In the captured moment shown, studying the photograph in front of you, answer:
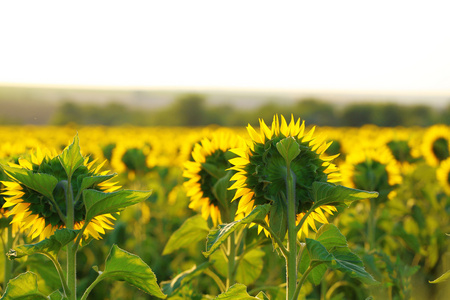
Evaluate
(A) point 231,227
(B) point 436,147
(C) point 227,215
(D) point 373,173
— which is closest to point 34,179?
(A) point 231,227

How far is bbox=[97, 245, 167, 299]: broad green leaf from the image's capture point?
1554 millimetres

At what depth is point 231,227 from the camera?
129 cm

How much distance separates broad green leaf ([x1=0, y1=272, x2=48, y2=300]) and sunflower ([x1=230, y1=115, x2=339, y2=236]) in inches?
26.5

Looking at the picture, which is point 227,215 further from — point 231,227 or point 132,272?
point 231,227

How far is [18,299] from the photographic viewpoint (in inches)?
58.4

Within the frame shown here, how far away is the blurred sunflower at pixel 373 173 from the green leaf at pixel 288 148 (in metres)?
2.39

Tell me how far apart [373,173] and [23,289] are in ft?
9.04

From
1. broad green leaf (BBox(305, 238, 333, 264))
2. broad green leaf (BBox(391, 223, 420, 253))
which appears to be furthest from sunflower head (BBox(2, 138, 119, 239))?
broad green leaf (BBox(391, 223, 420, 253))

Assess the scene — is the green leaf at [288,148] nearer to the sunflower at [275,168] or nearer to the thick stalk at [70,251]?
the sunflower at [275,168]

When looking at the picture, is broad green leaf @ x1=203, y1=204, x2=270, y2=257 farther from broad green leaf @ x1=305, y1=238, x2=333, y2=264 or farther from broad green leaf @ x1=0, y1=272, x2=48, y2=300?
broad green leaf @ x1=0, y1=272, x2=48, y2=300

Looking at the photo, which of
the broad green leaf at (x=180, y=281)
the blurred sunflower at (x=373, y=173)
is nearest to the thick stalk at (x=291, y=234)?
the broad green leaf at (x=180, y=281)

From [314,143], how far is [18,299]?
1012 millimetres

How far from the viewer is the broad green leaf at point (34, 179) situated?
1.45 metres

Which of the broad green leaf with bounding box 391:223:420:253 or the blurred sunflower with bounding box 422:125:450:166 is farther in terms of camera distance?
the blurred sunflower with bounding box 422:125:450:166
